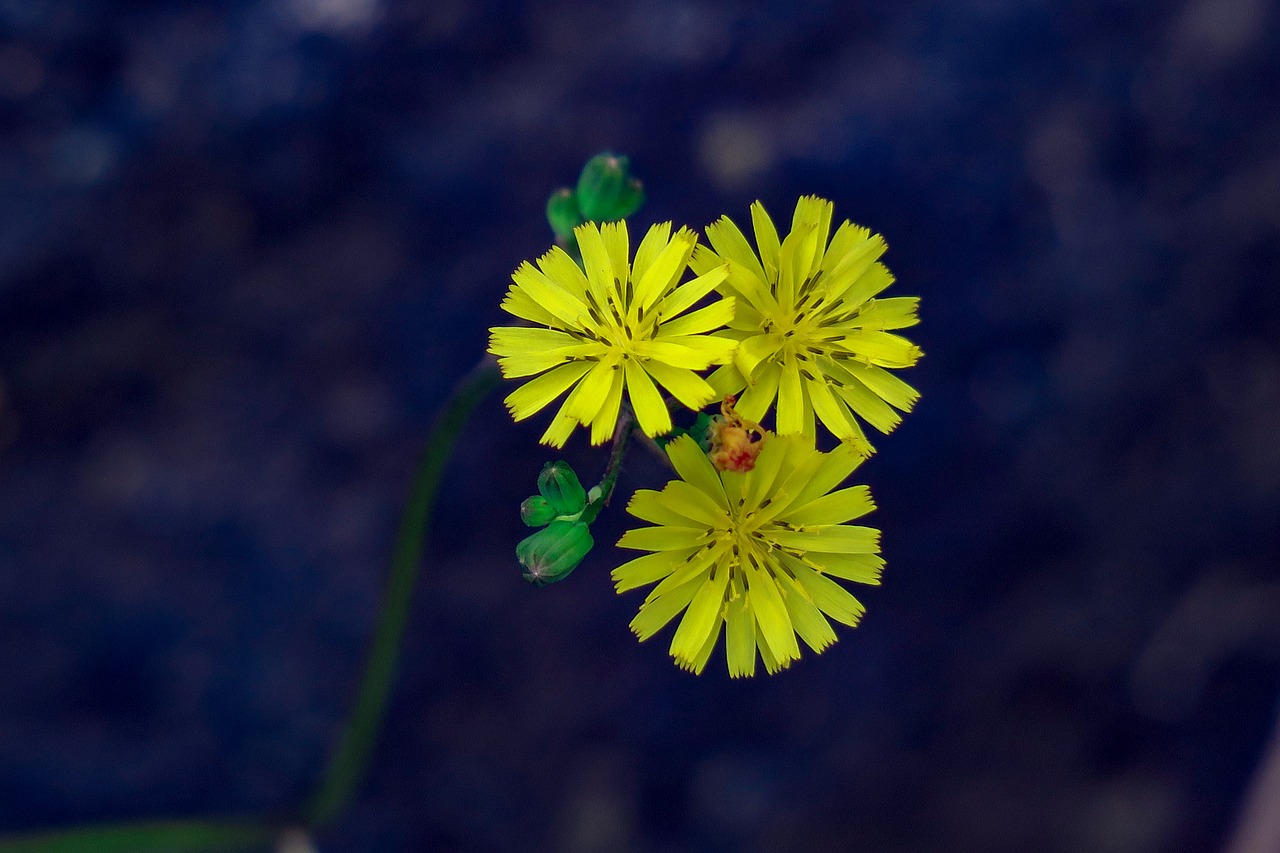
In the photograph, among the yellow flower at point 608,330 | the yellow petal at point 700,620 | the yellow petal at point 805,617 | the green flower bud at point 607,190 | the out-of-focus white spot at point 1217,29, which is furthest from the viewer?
the out-of-focus white spot at point 1217,29

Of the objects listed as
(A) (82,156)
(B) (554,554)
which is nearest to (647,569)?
(B) (554,554)

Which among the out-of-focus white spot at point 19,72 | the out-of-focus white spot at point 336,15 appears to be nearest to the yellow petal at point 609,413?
the out-of-focus white spot at point 336,15

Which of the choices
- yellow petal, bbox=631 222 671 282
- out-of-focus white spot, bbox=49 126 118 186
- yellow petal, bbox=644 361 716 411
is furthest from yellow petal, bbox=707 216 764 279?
out-of-focus white spot, bbox=49 126 118 186

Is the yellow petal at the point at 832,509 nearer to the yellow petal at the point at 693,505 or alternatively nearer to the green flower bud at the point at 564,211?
the yellow petal at the point at 693,505

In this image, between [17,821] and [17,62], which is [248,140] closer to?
[17,62]

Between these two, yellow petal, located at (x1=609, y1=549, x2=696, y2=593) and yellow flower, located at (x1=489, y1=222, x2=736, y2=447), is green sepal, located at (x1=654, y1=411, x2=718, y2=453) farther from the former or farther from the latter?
yellow petal, located at (x1=609, y1=549, x2=696, y2=593)

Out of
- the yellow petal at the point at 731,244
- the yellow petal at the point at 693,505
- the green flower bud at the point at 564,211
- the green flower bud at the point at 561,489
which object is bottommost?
the yellow petal at the point at 693,505
